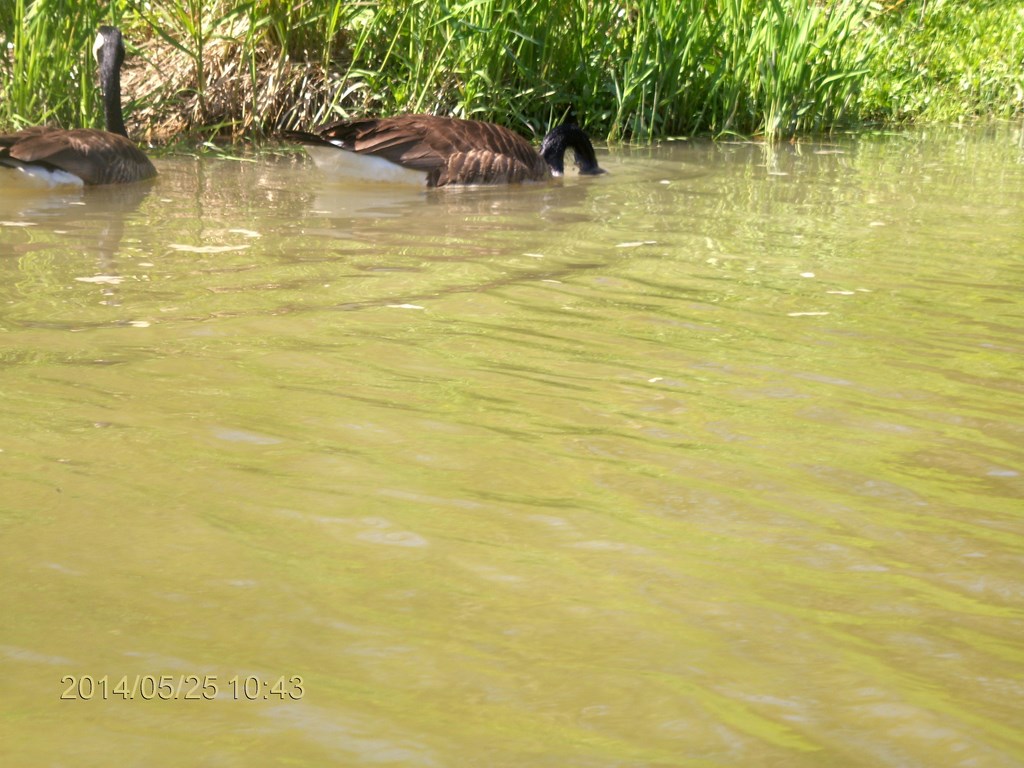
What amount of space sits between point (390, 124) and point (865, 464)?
5886mm

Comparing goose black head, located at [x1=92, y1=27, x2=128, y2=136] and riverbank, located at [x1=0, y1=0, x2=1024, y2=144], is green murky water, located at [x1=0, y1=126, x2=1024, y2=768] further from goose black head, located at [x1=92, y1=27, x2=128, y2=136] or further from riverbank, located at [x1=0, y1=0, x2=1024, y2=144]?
riverbank, located at [x1=0, y1=0, x2=1024, y2=144]

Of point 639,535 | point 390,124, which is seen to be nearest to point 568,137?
point 390,124

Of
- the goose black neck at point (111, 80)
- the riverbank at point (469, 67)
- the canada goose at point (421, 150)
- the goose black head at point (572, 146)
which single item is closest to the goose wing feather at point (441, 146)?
the canada goose at point (421, 150)

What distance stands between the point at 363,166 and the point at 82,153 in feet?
5.62

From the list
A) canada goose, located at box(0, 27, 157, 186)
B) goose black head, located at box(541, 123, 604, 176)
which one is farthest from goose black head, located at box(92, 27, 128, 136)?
goose black head, located at box(541, 123, 604, 176)

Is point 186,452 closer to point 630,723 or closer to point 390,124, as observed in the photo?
point 630,723

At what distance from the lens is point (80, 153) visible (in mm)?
7359

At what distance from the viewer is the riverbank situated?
9336mm

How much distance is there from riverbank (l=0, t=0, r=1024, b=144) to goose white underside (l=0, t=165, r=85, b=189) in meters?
1.18

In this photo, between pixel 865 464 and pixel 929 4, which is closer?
pixel 865 464

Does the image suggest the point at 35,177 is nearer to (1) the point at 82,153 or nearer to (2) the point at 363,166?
(1) the point at 82,153

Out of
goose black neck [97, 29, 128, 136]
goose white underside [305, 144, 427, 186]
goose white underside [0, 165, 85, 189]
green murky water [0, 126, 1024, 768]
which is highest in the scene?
goose black neck [97, 29, 128, 136]

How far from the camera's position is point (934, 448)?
9.98 ft

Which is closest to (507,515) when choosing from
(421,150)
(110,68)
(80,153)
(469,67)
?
(80,153)
